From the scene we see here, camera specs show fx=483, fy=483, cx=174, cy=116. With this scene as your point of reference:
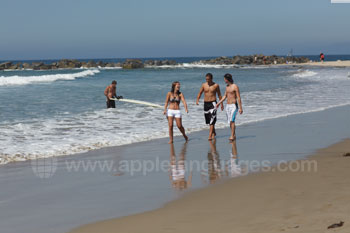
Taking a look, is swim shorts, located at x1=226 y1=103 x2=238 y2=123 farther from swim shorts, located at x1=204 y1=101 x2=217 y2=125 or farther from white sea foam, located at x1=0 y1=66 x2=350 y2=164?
white sea foam, located at x1=0 y1=66 x2=350 y2=164

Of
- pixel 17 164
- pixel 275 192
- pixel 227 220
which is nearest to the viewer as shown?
pixel 227 220

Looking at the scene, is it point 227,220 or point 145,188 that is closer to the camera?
point 227,220

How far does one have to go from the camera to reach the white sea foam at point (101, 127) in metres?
10.8

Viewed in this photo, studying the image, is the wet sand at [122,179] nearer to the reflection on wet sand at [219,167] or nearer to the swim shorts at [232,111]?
the reflection on wet sand at [219,167]

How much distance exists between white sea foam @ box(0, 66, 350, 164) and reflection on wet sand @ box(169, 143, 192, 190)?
2.39 meters

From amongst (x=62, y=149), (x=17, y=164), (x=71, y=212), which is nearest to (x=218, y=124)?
(x=62, y=149)

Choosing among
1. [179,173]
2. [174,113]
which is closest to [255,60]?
[174,113]

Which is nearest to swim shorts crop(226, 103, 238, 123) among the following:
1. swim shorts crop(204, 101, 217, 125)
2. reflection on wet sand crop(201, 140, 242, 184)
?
swim shorts crop(204, 101, 217, 125)

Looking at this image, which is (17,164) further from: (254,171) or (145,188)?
(254,171)

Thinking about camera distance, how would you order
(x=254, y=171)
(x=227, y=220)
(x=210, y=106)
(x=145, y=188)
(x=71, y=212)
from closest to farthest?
1. (x=227, y=220)
2. (x=71, y=212)
3. (x=145, y=188)
4. (x=254, y=171)
5. (x=210, y=106)

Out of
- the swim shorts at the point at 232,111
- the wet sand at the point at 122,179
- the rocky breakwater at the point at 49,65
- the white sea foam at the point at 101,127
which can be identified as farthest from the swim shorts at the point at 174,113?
the rocky breakwater at the point at 49,65

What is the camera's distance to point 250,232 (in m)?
4.57

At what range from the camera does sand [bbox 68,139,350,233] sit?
4770mm

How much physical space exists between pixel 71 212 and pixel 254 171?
3.19 metres
